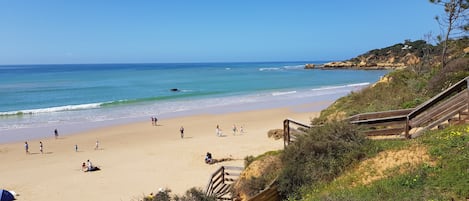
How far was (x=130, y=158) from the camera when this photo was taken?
21328 mm

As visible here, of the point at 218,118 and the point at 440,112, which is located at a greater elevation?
the point at 440,112

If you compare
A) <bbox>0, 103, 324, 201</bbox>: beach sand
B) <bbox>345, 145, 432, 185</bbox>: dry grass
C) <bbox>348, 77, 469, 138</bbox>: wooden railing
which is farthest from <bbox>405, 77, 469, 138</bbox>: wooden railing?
<bbox>0, 103, 324, 201</bbox>: beach sand

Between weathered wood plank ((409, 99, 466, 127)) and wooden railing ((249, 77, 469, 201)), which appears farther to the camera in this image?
weathered wood plank ((409, 99, 466, 127))

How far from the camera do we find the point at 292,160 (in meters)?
8.49

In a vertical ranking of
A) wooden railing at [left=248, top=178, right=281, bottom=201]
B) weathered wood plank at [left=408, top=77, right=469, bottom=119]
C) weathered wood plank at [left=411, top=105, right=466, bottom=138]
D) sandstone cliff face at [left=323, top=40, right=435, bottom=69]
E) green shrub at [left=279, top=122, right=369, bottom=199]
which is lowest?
wooden railing at [left=248, top=178, right=281, bottom=201]

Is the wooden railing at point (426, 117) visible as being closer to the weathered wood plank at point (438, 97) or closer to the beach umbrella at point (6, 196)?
the weathered wood plank at point (438, 97)

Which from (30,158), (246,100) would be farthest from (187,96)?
(30,158)

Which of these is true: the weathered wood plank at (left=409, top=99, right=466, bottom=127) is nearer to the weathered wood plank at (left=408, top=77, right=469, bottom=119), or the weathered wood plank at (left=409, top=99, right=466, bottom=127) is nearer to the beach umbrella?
the weathered wood plank at (left=408, top=77, right=469, bottom=119)

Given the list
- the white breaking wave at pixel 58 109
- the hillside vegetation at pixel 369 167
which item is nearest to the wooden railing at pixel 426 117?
the hillside vegetation at pixel 369 167

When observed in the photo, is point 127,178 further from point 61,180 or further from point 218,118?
point 218,118

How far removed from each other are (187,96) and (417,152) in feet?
158

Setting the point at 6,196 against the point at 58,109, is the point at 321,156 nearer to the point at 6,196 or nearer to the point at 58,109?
the point at 6,196

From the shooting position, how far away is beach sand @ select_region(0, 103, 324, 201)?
642 inches

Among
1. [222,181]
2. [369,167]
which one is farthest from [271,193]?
[222,181]
